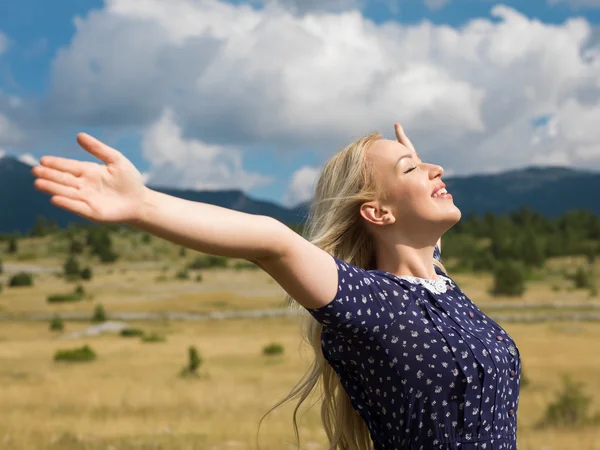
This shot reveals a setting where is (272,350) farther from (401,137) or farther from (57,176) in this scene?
(57,176)

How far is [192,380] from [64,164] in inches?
745

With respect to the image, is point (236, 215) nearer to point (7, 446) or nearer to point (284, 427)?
point (7, 446)

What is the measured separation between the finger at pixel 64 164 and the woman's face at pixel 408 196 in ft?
4.90

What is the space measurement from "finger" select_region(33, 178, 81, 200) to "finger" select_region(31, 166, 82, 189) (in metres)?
0.01

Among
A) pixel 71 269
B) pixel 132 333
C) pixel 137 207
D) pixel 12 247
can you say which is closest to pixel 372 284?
pixel 137 207

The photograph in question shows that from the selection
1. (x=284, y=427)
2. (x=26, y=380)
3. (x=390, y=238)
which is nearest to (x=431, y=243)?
(x=390, y=238)

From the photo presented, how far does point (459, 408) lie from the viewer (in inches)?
131

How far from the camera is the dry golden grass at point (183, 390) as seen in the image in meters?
12.5

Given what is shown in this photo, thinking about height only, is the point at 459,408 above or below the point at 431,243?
below

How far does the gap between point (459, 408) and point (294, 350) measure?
24489 millimetres

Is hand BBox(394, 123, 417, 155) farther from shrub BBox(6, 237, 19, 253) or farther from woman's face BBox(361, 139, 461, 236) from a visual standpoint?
shrub BBox(6, 237, 19, 253)

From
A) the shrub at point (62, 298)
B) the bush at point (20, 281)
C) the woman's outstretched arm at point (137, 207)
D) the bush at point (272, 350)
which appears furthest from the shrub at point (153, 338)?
the bush at point (20, 281)

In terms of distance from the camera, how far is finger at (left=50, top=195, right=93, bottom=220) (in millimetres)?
2406

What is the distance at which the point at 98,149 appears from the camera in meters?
2.52
